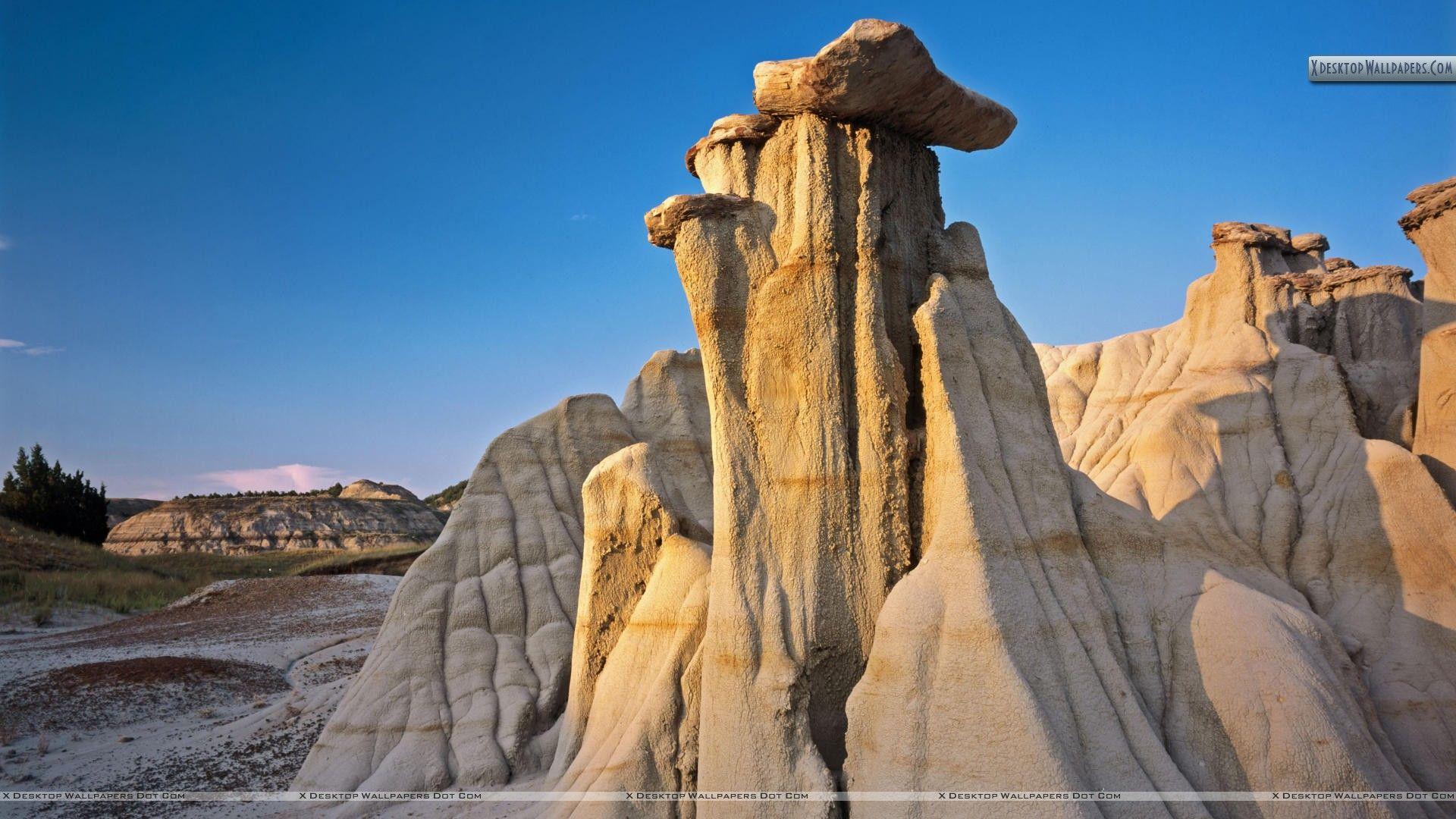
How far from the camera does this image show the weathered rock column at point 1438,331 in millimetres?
11469

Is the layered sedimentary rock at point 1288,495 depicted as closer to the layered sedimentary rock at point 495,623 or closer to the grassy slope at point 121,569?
the layered sedimentary rock at point 495,623

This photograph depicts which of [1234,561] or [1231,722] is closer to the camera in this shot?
[1231,722]

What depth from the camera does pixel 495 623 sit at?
42.8 feet

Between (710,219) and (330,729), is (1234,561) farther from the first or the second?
(330,729)

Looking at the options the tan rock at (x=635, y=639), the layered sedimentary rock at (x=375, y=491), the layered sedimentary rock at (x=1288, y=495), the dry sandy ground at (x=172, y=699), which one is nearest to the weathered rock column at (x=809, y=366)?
the tan rock at (x=635, y=639)

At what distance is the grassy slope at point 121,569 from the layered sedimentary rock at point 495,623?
2241cm

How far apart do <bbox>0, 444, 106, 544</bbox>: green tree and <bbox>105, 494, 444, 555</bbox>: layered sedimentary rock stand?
138 inches

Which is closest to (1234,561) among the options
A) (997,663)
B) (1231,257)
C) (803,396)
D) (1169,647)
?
(1169,647)

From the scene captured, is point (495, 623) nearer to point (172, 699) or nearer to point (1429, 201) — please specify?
point (172, 699)

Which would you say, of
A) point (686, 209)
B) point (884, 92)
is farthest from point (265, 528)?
point (884, 92)

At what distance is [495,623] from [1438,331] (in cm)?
1358

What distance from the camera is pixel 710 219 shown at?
348 inches

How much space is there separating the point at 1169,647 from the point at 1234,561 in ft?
8.14

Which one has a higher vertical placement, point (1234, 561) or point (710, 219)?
point (710, 219)
